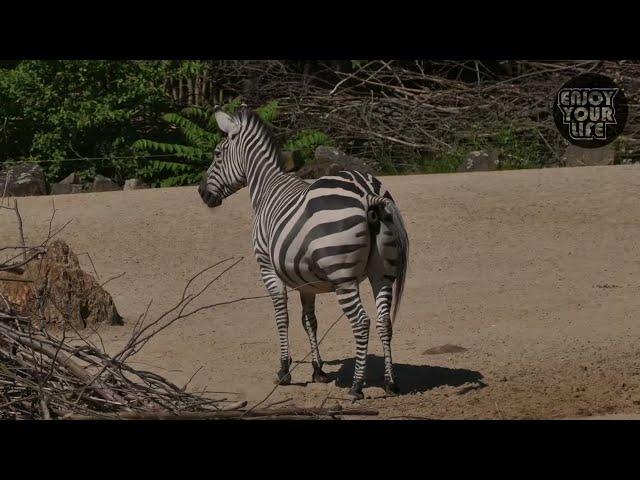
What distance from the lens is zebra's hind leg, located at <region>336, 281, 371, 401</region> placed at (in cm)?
735

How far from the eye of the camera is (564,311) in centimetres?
1012

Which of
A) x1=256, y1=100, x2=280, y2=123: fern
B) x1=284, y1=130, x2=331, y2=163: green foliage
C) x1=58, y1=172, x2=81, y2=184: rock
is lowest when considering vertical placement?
x1=58, y1=172, x2=81, y2=184: rock

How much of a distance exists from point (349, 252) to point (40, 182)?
860 centimetres

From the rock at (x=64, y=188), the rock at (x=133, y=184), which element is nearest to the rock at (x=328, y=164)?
the rock at (x=133, y=184)

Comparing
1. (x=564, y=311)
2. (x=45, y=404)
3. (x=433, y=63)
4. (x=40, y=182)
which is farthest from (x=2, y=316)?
(x=433, y=63)

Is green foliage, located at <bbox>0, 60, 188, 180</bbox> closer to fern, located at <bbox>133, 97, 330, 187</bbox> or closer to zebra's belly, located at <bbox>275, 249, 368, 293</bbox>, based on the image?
fern, located at <bbox>133, 97, 330, 187</bbox>

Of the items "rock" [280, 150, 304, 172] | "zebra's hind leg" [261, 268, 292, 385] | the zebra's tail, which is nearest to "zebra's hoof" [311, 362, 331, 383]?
"zebra's hind leg" [261, 268, 292, 385]

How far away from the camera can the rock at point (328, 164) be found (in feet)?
45.8

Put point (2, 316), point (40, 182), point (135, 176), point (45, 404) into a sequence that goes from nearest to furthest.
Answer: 1. point (45, 404)
2. point (2, 316)
3. point (40, 182)
4. point (135, 176)

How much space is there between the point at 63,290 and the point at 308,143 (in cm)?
710

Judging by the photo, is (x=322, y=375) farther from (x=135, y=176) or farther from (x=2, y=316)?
(x=135, y=176)

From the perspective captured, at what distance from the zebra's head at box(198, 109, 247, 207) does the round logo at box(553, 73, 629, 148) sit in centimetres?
768

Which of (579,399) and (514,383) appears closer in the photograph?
(579,399)

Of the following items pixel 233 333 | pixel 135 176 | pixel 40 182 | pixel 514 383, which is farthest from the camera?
pixel 135 176
